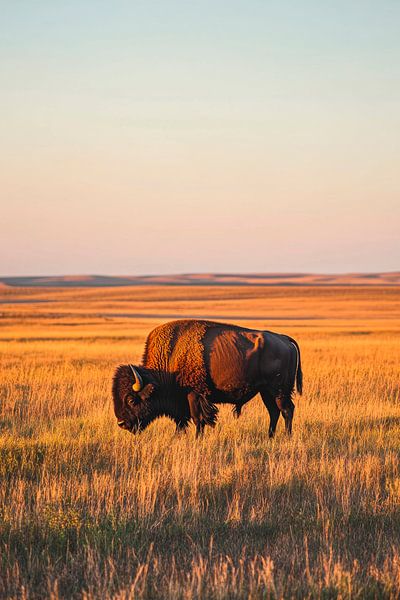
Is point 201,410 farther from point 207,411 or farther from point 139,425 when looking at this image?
point 139,425

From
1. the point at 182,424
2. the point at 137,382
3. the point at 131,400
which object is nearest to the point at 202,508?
the point at 137,382

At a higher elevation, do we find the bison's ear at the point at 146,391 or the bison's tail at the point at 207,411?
the bison's ear at the point at 146,391

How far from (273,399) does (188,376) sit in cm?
132

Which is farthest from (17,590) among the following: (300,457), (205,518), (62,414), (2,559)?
(62,414)

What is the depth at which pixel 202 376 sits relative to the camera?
1036 centimetres

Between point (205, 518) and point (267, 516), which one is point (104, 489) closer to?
point (205, 518)

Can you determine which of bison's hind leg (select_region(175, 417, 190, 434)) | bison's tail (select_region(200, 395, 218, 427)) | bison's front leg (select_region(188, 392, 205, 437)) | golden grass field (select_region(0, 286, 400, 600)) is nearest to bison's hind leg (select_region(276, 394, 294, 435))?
golden grass field (select_region(0, 286, 400, 600))

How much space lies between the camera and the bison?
33.8 ft

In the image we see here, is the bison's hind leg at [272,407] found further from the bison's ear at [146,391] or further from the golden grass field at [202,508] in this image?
the bison's ear at [146,391]

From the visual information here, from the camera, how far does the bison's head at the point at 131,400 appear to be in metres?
10.3

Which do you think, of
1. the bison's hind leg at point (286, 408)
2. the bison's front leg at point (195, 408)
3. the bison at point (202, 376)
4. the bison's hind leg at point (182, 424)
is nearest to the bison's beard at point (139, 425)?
the bison at point (202, 376)

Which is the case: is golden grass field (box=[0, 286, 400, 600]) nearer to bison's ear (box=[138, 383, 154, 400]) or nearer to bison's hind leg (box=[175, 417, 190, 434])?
bison's hind leg (box=[175, 417, 190, 434])

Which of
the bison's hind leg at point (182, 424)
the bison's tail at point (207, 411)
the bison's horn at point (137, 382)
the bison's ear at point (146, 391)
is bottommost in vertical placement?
the bison's hind leg at point (182, 424)

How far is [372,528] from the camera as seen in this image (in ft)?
20.3
